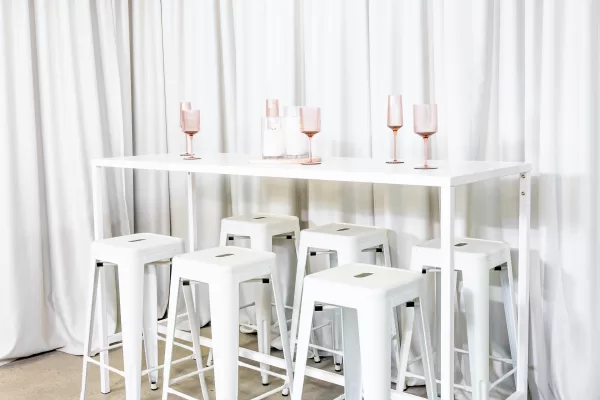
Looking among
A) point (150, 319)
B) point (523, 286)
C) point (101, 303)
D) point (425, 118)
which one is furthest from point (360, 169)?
point (101, 303)

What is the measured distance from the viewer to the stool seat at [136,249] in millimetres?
2654

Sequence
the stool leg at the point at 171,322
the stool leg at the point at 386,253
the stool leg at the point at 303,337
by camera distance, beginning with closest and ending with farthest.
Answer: the stool leg at the point at 303,337 → the stool leg at the point at 171,322 → the stool leg at the point at 386,253

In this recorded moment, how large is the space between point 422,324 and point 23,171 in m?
2.18

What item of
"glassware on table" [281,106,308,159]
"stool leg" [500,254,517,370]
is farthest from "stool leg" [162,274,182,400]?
"stool leg" [500,254,517,370]

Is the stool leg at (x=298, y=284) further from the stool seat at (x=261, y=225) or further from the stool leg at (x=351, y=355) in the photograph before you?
the stool leg at (x=351, y=355)

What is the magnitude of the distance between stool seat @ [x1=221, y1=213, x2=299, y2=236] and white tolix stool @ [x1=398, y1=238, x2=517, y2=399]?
74 cm

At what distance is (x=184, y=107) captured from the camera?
9.91 feet

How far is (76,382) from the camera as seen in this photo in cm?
312

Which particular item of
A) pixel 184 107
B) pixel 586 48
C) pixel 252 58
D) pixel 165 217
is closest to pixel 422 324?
pixel 586 48

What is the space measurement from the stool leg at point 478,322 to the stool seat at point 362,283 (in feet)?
0.97

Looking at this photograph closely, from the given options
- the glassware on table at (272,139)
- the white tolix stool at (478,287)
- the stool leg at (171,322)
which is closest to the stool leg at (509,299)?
the white tolix stool at (478,287)

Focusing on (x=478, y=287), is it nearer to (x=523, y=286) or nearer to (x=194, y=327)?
(x=523, y=286)

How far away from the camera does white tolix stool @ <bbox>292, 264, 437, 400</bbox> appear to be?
1931 millimetres

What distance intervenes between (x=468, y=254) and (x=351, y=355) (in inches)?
20.0
